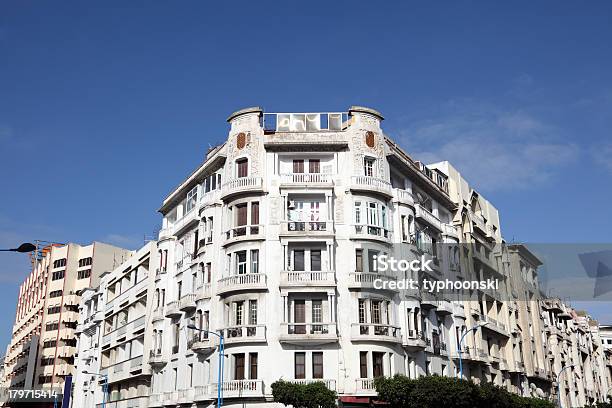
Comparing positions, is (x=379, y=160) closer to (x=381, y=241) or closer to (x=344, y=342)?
(x=381, y=241)

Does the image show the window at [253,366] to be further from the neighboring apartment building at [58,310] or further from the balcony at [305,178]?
the neighboring apartment building at [58,310]

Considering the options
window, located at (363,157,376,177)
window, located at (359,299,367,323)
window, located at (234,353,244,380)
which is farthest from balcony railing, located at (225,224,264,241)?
window, located at (363,157,376,177)

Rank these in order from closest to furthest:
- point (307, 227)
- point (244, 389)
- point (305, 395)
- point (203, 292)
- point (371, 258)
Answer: point (305, 395), point (244, 389), point (307, 227), point (371, 258), point (203, 292)

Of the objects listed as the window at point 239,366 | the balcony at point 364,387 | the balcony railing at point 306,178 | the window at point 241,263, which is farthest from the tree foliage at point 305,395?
the balcony railing at point 306,178

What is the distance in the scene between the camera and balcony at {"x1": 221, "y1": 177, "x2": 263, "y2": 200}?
153 feet

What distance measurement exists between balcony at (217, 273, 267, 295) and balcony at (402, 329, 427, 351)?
34.8ft

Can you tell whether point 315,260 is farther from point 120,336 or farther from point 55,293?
point 55,293

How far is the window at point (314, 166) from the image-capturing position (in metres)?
48.2

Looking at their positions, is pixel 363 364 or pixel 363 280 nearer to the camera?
pixel 363 364

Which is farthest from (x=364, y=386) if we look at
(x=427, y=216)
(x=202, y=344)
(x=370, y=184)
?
(x=427, y=216)

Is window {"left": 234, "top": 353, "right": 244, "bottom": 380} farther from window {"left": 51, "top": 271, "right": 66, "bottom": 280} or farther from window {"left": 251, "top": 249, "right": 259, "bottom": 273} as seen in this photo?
window {"left": 51, "top": 271, "right": 66, "bottom": 280}

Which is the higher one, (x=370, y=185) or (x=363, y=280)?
(x=370, y=185)

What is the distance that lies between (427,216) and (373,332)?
46.0 ft

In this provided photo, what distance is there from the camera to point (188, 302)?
164 feet
